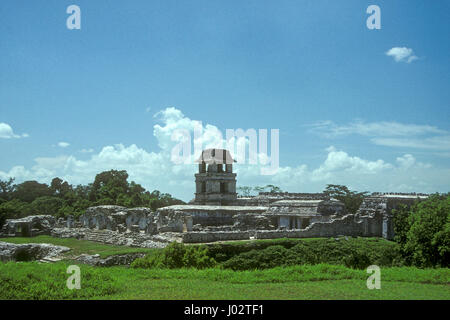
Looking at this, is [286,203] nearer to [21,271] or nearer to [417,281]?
[417,281]

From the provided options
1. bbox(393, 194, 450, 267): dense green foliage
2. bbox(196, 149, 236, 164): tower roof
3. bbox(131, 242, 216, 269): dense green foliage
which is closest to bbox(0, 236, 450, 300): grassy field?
bbox(131, 242, 216, 269): dense green foliage

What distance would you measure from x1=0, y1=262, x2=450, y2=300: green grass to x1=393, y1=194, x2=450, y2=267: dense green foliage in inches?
117

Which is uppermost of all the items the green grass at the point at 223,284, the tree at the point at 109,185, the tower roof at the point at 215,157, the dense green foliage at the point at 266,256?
the tower roof at the point at 215,157

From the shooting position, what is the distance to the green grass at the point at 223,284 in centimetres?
903

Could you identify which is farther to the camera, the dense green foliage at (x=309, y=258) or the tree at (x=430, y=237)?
the dense green foliage at (x=309, y=258)

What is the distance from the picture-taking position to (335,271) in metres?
12.3

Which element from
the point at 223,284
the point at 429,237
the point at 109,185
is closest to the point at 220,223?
the point at 429,237

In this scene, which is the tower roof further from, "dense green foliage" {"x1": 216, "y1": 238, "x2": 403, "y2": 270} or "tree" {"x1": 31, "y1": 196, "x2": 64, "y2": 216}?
"dense green foliage" {"x1": 216, "y1": 238, "x2": 403, "y2": 270}

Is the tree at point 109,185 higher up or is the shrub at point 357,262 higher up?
the tree at point 109,185

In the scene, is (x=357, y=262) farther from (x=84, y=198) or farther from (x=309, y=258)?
(x=84, y=198)

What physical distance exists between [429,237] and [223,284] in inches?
351

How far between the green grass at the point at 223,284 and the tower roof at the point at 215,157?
2781 centimetres

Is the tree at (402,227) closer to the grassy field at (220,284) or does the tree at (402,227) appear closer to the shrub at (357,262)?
the shrub at (357,262)

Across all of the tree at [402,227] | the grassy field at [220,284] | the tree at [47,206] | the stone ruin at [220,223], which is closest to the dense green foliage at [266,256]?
the tree at [402,227]
